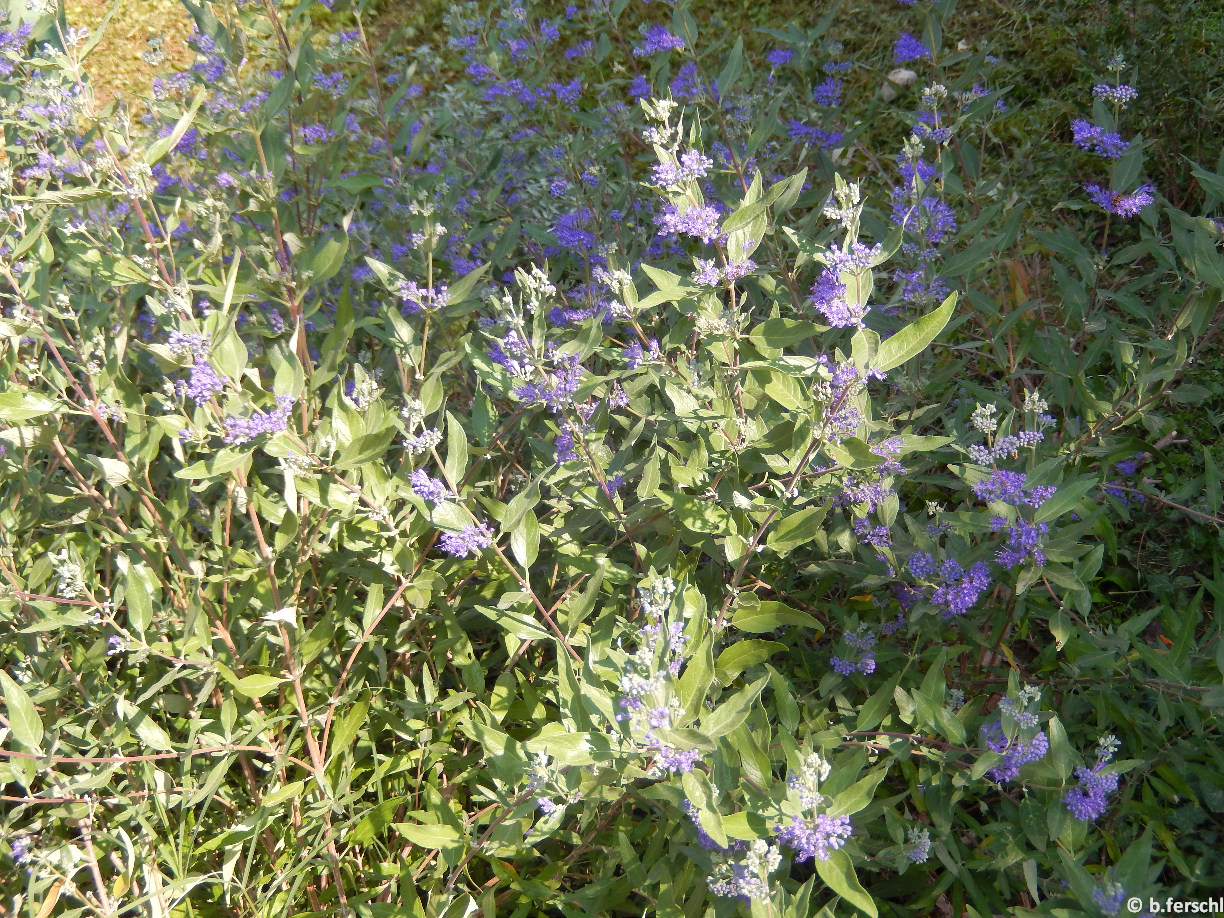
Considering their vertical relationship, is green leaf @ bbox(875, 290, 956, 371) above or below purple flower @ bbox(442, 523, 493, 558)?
above

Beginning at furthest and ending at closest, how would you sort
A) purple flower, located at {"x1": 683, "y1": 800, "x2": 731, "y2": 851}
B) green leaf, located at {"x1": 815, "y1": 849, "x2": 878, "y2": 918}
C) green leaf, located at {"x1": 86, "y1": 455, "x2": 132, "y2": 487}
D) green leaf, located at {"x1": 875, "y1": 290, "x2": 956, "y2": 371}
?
1. green leaf, located at {"x1": 86, "y1": 455, "x2": 132, "y2": 487}
2. purple flower, located at {"x1": 683, "y1": 800, "x2": 731, "y2": 851}
3. green leaf, located at {"x1": 875, "y1": 290, "x2": 956, "y2": 371}
4. green leaf, located at {"x1": 815, "y1": 849, "x2": 878, "y2": 918}

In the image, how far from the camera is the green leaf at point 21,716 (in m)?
1.95

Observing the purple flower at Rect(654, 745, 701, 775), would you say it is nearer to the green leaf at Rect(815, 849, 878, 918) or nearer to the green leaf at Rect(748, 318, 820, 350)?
the green leaf at Rect(815, 849, 878, 918)

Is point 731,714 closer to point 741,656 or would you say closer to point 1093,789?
point 741,656

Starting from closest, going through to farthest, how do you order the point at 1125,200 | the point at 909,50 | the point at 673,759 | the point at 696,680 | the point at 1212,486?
the point at 673,759
the point at 696,680
the point at 1212,486
the point at 1125,200
the point at 909,50

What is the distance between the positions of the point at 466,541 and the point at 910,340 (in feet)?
3.17

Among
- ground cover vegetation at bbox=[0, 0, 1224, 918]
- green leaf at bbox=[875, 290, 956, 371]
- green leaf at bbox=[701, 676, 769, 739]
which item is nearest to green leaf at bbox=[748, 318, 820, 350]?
ground cover vegetation at bbox=[0, 0, 1224, 918]

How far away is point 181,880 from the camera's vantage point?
2090 mm

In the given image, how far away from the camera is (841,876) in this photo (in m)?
1.54

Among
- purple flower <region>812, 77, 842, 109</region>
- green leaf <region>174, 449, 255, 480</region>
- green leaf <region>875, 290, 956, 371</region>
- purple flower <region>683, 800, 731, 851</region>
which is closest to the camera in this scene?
green leaf <region>875, 290, 956, 371</region>

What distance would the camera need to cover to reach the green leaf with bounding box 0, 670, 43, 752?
1.95 meters

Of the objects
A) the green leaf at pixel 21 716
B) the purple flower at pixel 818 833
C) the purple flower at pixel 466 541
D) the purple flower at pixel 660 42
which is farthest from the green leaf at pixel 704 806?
the purple flower at pixel 660 42

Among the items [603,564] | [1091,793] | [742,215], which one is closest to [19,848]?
[603,564]

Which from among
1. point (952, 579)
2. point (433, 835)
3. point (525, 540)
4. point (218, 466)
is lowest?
point (433, 835)
